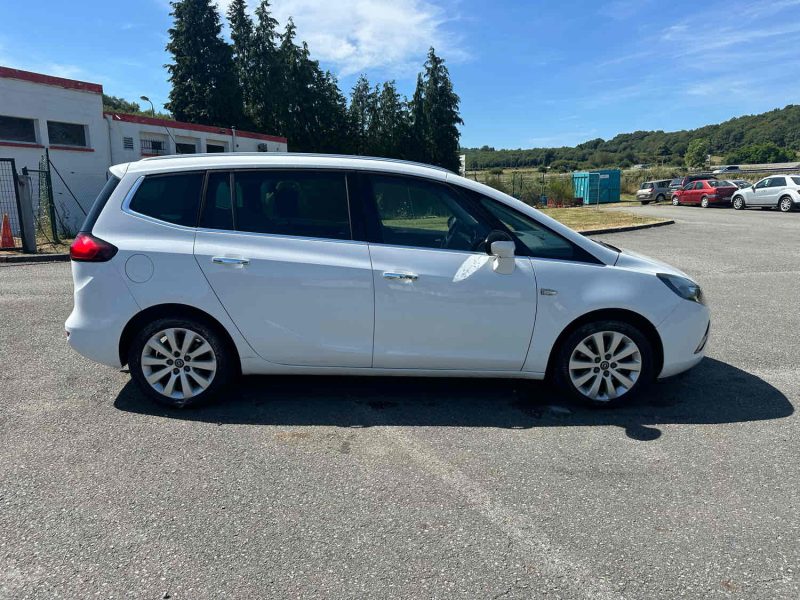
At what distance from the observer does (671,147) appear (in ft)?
384

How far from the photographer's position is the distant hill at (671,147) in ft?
312

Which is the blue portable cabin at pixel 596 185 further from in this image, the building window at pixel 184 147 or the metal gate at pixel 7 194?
the metal gate at pixel 7 194

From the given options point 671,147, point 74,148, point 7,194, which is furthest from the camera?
point 671,147

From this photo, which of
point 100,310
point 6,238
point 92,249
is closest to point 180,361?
point 100,310

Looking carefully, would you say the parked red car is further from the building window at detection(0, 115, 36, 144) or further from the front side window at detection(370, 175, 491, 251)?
the front side window at detection(370, 175, 491, 251)

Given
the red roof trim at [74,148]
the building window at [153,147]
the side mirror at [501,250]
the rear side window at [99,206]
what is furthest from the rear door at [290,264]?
the building window at [153,147]

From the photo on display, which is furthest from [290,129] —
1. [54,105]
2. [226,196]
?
[226,196]

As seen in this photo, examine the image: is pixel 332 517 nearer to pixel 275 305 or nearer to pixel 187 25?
pixel 275 305

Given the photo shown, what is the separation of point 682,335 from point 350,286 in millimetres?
2423

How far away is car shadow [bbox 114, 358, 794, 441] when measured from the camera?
402 centimetres

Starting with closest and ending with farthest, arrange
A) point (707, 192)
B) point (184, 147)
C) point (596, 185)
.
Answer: point (184, 147) < point (707, 192) < point (596, 185)

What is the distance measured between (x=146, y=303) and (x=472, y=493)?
255 cm

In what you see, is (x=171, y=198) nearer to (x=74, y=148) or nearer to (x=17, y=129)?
(x=17, y=129)

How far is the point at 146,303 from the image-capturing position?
3.99m
